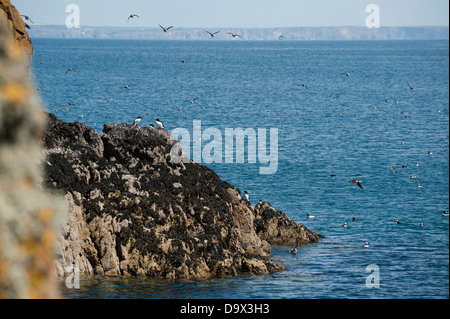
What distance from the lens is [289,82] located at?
182 metres

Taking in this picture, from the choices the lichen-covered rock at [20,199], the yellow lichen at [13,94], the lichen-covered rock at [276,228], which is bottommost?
the lichen-covered rock at [276,228]

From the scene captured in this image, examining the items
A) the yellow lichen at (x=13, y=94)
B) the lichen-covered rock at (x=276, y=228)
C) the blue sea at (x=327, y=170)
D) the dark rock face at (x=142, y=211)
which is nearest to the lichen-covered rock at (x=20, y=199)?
the yellow lichen at (x=13, y=94)

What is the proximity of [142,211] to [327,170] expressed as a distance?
41435mm

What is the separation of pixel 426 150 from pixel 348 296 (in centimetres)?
5664

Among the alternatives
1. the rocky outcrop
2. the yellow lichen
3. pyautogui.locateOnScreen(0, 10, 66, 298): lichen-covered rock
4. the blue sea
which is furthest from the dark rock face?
the yellow lichen

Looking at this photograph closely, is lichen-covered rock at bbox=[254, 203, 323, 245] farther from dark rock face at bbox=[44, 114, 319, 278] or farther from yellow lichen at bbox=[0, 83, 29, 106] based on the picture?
yellow lichen at bbox=[0, 83, 29, 106]

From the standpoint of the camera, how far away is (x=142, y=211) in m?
27.1

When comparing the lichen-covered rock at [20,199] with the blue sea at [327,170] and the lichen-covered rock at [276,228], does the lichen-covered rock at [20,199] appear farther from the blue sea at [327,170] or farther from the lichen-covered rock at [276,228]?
the lichen-covered rock at [276,228]

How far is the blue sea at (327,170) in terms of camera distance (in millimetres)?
29719

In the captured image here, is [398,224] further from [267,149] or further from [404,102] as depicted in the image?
[404,102]

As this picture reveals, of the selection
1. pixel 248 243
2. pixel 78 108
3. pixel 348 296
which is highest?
pixel 78 108

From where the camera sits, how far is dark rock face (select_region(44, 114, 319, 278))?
25.5 metres

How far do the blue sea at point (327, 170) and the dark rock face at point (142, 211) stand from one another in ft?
2.89
